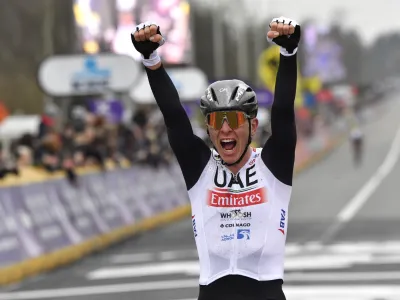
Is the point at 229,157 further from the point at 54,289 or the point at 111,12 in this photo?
the point at 111,12

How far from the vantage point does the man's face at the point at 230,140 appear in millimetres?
5906

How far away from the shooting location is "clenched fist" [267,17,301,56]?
583 centimetres

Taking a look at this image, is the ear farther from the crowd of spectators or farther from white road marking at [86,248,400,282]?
the crowd of spectators

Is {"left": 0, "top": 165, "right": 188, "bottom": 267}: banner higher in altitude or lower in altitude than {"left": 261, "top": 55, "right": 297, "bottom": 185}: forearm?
lower

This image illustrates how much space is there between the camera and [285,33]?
19.1ft

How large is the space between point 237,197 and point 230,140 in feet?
1.05

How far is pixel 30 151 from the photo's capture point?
19.8 metres

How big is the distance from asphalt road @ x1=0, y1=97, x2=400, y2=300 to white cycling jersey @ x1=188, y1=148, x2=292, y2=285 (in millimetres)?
7450

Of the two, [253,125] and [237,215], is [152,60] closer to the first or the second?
[253,125]

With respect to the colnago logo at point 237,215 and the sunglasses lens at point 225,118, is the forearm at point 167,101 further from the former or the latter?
the colnago logo at point 237,215

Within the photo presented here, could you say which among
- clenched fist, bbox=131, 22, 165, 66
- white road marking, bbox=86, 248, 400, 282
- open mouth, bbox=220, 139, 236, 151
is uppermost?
clenched fist, bbox=131, 22, 165, 66

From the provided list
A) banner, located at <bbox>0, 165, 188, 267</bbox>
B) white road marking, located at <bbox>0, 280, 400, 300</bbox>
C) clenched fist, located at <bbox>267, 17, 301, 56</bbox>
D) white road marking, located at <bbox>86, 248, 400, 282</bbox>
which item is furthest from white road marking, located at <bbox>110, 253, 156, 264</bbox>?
clenched fist, located at <bbox>267, 17, 301, 56</bbox>

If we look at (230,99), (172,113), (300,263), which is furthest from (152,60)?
(300,263)

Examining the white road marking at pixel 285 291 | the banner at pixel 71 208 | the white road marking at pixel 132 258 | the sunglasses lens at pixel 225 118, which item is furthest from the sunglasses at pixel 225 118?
the white road marking at pixel 132 258
